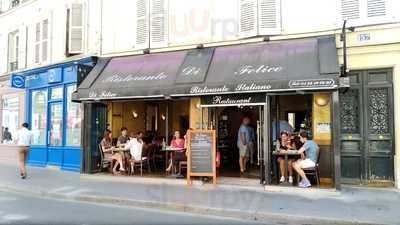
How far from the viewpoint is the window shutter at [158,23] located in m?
14.6

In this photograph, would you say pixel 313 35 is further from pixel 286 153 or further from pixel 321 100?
pixel 286 153

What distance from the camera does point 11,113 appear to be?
66.9 ft

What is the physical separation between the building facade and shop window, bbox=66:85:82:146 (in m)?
1.36

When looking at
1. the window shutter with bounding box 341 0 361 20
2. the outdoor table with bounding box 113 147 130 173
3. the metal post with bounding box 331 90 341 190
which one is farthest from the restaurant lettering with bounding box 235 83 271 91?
the outdoor table with bounding box 113 147 130 173

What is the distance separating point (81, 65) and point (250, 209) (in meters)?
8.71

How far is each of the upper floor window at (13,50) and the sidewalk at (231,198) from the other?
8006 mm

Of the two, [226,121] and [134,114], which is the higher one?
[134,114]

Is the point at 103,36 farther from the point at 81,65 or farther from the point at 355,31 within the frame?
the point at 355,31

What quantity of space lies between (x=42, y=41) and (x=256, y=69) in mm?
10340

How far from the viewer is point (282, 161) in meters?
12.1

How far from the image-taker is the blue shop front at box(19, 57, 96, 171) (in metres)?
16.1

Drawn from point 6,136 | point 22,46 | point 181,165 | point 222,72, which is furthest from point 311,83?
point 6,136

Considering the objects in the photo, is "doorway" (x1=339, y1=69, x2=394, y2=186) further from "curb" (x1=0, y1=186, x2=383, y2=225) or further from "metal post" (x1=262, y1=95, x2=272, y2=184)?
"curb" (x1=0, y1=186, x2=383, y2=225)

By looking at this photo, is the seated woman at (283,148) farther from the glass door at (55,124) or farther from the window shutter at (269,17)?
the glass door at (55,124)
